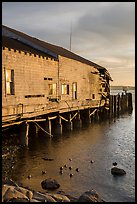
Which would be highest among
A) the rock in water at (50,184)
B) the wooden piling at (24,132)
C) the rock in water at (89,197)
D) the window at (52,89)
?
the window at (52,89)

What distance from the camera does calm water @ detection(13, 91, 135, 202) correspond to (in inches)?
449

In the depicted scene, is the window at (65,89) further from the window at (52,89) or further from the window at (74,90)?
the window at (52,89)

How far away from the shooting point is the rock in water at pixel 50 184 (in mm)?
11031

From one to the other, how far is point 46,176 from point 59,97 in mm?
11211

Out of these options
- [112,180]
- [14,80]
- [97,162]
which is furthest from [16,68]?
[112,180]

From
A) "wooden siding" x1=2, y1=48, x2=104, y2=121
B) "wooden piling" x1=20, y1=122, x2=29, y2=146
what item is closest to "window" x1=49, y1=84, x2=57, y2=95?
"wooden siding" x1=2, y1=48, x2=104, y2=121

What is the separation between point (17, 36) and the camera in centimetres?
2556

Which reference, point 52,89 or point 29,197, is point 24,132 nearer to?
point 52,89

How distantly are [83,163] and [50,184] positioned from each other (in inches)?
169

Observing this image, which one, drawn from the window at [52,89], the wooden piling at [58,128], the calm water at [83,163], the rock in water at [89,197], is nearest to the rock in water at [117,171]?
the calm water at [83,163]

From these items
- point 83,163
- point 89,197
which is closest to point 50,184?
point 89,197

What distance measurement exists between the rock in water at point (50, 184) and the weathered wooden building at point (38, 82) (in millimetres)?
4896

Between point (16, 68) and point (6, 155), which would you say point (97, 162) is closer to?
point (6, 155)

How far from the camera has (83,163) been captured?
15.2 metres
